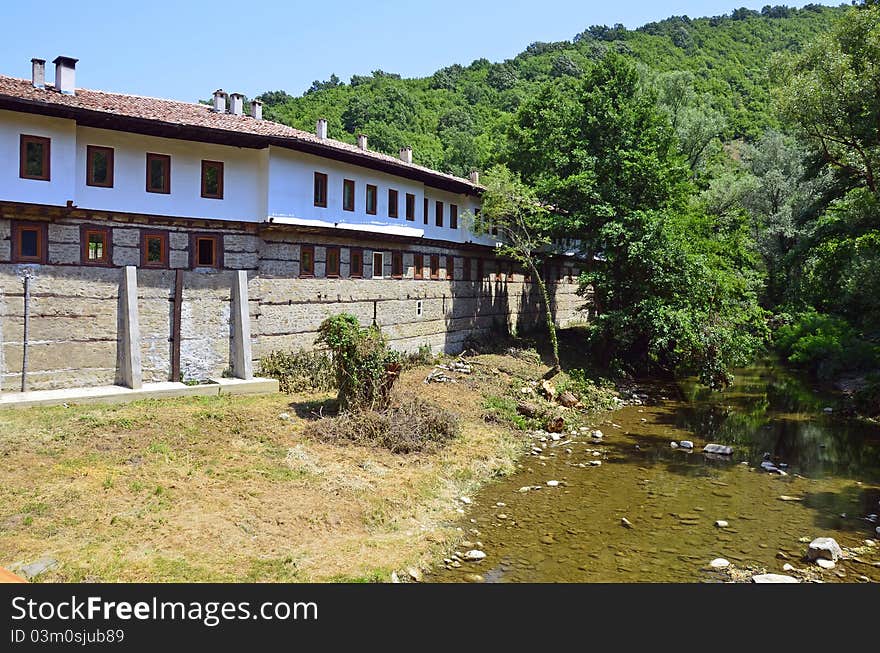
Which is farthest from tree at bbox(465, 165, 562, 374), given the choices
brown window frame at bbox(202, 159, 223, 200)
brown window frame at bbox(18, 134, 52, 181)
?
brown window frame at bbox(18, 134, 52, 181)

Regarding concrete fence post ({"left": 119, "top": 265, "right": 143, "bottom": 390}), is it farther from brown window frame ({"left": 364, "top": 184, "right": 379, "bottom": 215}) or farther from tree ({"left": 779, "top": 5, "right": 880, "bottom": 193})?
tree ({"left": 779, "top": 5, "right": 880, "bottom": 193})

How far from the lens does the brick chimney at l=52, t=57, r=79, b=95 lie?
1577 cm

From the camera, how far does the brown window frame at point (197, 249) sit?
17672 mm

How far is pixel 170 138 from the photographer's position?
56.3 feet

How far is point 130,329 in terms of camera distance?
1631 cm

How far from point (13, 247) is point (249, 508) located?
367 inches

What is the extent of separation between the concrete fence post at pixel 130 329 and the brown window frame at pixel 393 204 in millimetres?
9757

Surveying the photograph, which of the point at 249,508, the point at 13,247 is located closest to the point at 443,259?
the point at 13,247

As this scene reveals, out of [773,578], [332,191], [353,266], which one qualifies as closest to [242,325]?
[353,266]

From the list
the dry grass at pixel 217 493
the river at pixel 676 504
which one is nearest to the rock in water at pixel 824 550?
the river at pixel 676 504

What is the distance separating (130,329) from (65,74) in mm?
6521

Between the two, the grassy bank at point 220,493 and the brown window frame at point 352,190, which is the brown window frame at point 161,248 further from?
the brown window frame at point 352,190

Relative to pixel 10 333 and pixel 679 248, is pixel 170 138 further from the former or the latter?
pixel 679 248

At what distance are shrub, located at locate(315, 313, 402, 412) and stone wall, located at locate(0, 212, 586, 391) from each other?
4087 millimetres
